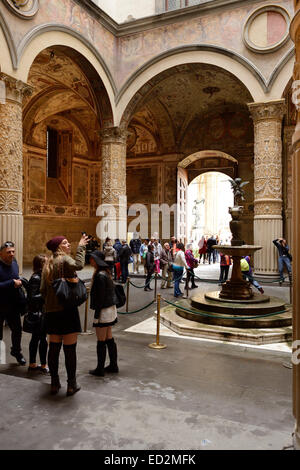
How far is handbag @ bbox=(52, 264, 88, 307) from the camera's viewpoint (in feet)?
10.5

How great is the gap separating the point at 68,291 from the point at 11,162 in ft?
21.6

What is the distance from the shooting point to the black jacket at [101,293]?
3.97 m

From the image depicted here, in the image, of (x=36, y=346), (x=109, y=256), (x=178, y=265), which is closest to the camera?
(x=36, y=346)

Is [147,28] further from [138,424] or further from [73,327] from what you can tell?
[138,424]

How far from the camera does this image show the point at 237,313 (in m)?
6.43

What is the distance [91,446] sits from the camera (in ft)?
7.64

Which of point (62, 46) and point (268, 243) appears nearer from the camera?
point (62, 46)

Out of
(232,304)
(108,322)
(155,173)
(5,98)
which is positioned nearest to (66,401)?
(108,322)

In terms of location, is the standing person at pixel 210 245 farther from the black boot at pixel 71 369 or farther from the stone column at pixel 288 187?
the black boot at pixel 71 369

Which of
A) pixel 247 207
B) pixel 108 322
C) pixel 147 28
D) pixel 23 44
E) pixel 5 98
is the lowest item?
pixel 108 322

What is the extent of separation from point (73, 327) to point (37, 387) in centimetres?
Answer: 66

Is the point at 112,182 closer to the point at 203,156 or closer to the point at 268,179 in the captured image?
the point at 268,179

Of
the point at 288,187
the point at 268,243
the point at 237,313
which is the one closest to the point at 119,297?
the point at 237,313

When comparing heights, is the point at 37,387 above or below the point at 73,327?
below
